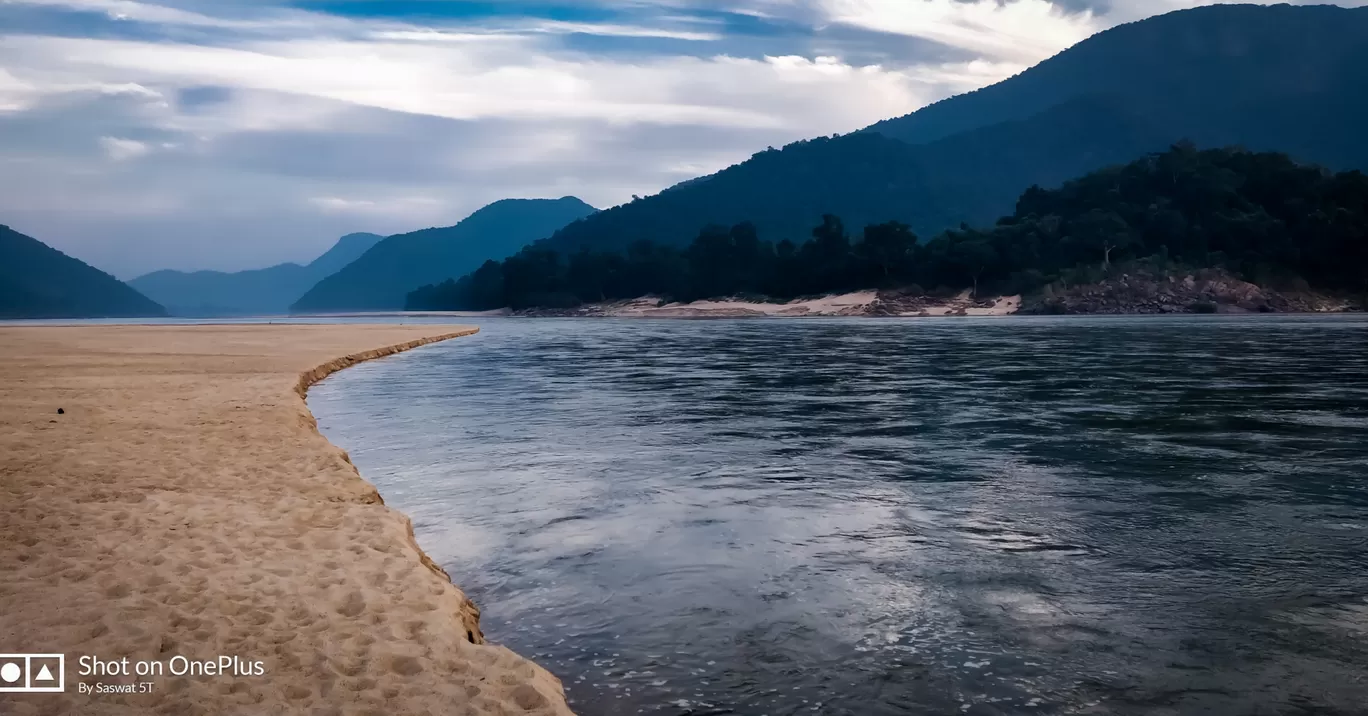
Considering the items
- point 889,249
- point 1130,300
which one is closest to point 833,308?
point 889,249

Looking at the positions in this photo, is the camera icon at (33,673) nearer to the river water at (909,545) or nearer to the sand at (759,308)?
the river water at (909,545)

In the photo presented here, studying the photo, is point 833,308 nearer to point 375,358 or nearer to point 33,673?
point 375,358

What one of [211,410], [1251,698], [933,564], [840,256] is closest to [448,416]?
[211,410]

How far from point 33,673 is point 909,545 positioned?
9.42 m

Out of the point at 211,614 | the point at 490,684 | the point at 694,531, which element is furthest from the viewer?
the point at 694,531

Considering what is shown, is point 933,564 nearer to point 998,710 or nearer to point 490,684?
point 998,710

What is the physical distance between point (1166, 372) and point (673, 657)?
35329mm

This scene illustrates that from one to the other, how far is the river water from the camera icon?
12.2ft

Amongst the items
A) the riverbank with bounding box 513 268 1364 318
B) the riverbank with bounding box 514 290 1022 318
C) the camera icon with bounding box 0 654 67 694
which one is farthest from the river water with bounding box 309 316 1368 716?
the riverbank with bounding box 514 290 1022 318

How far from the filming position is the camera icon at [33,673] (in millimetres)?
6254

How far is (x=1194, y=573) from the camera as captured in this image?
10070mm

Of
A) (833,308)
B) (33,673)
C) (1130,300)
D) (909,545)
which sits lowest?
(909,545)

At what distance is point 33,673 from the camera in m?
6.50

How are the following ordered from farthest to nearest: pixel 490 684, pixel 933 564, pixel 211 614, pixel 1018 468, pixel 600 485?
pixel 1018 468
pixel 600 485
pixel 933 564
pixel 211 614
pixel 490 684
